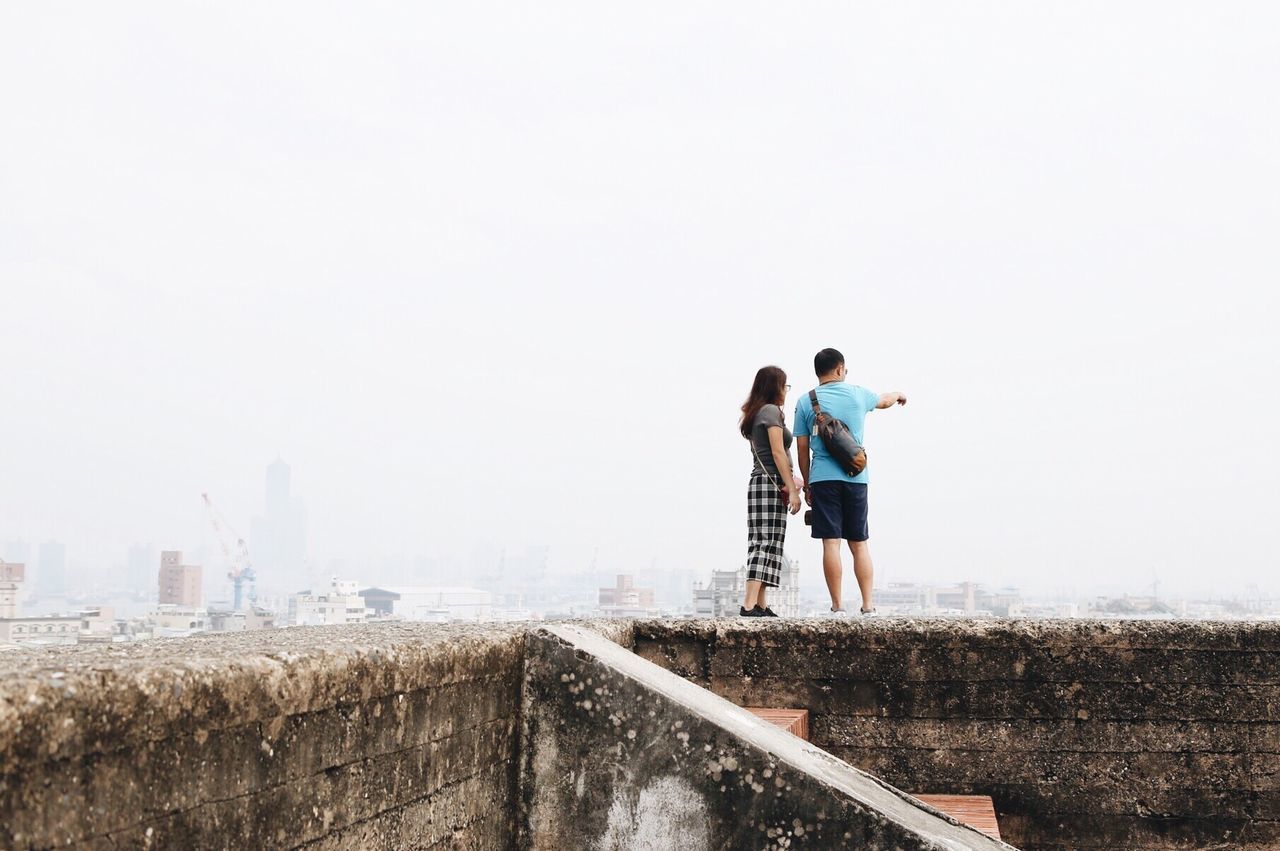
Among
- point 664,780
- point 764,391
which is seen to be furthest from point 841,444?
point 664,780

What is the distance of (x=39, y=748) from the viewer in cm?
188

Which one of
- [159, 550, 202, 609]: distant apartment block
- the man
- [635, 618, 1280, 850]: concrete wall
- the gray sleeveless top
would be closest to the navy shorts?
the man

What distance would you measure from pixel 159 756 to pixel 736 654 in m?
3.75

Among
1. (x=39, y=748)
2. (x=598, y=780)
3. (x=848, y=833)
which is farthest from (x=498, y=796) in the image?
(x=39, y=748)

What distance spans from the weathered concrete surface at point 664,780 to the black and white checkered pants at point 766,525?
4.18 metres

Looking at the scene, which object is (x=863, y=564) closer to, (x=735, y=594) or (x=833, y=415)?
(x=833, y=415)

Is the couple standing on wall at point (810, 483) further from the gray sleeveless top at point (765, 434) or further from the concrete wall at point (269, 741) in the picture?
the concrete wall at point (269, 741)

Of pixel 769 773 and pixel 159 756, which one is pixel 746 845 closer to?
pixel 769 773

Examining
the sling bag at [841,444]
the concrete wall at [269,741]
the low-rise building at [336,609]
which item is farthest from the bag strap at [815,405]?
the concrete wall at [269,741]

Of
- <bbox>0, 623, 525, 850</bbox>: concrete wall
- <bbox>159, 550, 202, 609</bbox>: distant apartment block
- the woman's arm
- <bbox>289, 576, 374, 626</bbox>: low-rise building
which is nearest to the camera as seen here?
<bbox>0, 623, 525, 850</bbox>: concrete wall

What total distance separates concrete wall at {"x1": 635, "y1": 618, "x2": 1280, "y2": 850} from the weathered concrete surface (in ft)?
6.41

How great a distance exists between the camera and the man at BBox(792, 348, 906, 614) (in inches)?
307

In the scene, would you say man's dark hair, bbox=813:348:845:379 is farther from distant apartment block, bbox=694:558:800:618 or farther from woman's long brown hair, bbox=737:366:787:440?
distant apartment block, bbox=694:558:800:618

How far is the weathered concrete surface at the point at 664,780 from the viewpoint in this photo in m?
3.23
